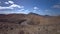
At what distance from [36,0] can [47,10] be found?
288 millimetres

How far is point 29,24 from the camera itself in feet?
9.73

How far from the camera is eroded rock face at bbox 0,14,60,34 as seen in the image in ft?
9.61

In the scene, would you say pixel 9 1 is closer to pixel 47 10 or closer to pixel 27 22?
pixel 27 22

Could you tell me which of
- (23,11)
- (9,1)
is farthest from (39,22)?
(9,1)

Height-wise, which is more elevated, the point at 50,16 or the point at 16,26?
the point at 50,16

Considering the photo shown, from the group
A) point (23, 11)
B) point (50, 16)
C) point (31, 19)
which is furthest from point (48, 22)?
point (23, 11)

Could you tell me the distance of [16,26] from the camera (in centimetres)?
298

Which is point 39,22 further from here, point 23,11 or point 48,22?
point 23,11

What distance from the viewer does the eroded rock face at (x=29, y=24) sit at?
2.93 meters

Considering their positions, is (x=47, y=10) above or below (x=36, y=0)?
below

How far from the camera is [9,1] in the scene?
9.87 ft

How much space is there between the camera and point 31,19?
9.80ft

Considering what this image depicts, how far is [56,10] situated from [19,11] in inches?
28.2

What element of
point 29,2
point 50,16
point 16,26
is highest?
point 29,2
